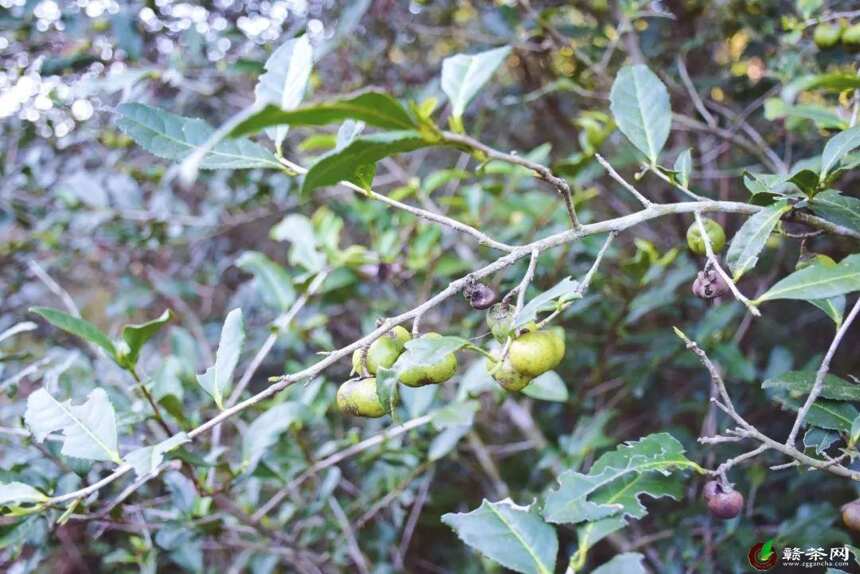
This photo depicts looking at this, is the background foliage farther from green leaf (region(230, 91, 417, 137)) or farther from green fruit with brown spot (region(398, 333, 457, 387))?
green fruit with brown spot (region(398, 333, 457, 387))

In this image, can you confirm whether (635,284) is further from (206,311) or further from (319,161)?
(206,311)

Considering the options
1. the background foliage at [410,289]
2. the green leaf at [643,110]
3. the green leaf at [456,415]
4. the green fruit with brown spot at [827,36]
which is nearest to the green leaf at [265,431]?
the background foliage at [410,289]

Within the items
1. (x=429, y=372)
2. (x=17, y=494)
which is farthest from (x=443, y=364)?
(x=17, y=494)

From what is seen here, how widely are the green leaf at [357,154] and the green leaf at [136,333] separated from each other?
41 cm

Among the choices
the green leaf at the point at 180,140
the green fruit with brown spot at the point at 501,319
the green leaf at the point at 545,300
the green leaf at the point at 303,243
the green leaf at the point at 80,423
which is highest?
the green leaf at the point at 180,140

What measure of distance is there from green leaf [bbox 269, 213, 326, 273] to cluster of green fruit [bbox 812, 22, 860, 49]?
3.35 ft

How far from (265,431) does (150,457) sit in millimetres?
458

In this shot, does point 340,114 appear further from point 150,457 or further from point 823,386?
point 823,386

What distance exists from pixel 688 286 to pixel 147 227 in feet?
4.91

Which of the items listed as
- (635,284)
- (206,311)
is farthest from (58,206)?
(635,284)

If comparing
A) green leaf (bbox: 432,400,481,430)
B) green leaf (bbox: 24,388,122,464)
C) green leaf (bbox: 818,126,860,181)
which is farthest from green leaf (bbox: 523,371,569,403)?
green leaf (bbox: 24,388,122,464)

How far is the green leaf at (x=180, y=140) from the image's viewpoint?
31.8 inches

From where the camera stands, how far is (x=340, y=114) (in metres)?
0.54

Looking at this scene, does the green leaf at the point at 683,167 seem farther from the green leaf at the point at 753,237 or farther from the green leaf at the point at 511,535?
the green leaf at the point at 511,535
